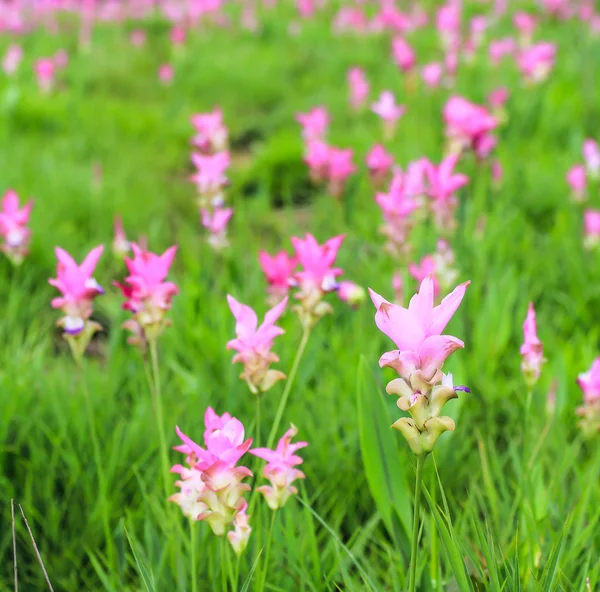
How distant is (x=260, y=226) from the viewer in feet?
10.6

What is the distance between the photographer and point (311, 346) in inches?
76.1

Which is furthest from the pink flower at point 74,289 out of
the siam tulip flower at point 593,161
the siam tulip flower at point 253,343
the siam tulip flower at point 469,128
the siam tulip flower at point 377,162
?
the siam tulip flower at point 593,161

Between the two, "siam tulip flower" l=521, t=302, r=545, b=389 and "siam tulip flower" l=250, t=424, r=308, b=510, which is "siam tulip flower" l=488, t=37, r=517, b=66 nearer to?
"siam tulip flower" l=521, t=302, r=545, b=389

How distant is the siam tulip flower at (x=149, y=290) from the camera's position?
47.7 inches

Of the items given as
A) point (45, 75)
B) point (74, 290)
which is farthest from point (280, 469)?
point (45, 75)

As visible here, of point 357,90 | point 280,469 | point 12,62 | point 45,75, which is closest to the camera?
point 280,469

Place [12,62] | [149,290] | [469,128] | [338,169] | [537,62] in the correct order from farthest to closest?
1. [12,62]
2. [537,62]
3. [338,169]
4. [469,128]
5. [149,290]

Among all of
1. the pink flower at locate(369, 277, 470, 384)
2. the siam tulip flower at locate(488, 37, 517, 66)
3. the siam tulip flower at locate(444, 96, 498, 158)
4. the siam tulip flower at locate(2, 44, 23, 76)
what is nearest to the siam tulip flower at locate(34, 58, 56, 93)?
the siam tulip flower at locate(2, 44, 23, 76)

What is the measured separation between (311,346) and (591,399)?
72 cm

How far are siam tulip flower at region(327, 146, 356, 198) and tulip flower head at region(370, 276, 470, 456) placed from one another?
184 cm

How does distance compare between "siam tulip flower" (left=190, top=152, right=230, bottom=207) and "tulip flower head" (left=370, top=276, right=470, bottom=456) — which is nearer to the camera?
"tulip flower head" (left=370, top=276, right=470, bottom=456)

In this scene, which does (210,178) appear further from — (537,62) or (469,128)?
(537,62)

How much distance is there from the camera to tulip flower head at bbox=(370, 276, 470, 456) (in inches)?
31.7

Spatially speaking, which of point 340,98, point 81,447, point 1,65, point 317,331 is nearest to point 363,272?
point 317,331
